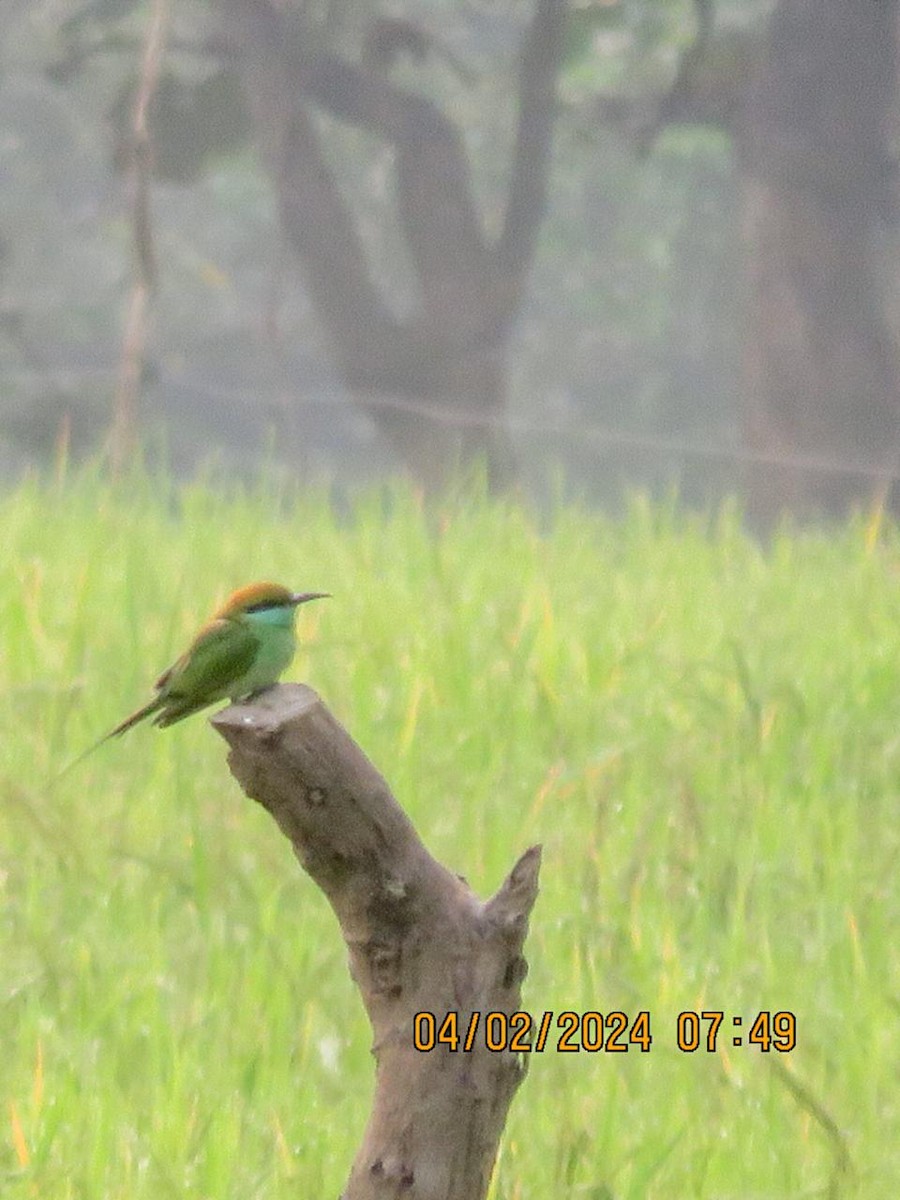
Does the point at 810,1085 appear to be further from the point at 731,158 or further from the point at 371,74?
the point at 731,158

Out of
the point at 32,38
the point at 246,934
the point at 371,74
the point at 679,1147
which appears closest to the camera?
the point at 679,1147

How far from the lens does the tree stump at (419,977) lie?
122 cm

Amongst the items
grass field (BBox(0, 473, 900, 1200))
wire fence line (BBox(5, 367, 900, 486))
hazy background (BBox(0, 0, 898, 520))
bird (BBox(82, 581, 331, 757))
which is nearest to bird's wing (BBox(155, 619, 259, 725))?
bird (BBox(82, 581, 331, 757))

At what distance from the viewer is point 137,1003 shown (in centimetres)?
225

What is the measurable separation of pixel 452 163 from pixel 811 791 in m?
6.09

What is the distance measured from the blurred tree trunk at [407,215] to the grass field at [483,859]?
3.93 meters

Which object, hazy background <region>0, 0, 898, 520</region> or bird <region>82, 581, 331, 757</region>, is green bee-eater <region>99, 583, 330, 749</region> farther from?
hazy background <region>0, 0, 898, 520</region>

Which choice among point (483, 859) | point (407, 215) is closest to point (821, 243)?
point (407, 215)

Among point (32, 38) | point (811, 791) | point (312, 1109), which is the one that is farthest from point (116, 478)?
point (32, 38)

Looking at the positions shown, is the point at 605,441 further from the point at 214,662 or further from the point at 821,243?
the point at 214,662

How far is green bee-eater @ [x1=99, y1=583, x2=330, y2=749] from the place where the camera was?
139 cm

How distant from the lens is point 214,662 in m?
1.40

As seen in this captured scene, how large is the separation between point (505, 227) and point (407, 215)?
0.45m

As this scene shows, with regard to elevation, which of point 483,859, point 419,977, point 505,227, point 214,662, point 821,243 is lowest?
point 483,859
